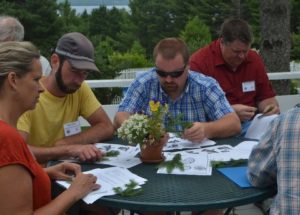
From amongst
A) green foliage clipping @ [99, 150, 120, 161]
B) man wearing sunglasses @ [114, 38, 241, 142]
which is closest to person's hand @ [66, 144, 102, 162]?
green foliage clipping @ [99, 150, 120, 161]

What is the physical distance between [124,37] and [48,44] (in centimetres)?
2042

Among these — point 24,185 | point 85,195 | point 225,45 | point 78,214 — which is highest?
point 225,45

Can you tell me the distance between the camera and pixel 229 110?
3.02 meters

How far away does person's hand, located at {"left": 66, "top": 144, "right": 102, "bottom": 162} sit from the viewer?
95.6 inches

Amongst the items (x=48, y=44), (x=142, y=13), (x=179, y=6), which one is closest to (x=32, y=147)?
(x=48, y=44)

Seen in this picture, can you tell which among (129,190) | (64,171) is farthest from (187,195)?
(64,171)

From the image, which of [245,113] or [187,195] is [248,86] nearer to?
[245,113]

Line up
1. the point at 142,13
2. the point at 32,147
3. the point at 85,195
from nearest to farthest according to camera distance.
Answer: the point at 85,195, the point at 32,147, the point at 142,13

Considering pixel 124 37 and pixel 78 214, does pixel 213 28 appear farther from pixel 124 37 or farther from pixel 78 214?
pixel 78 214

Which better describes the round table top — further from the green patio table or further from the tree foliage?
the tree foliage

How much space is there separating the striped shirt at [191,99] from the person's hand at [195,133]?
36 cm

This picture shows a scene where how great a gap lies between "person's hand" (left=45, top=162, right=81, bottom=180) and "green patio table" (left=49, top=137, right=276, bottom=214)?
0.29 metres

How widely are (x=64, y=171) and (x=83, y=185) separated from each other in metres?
0.30

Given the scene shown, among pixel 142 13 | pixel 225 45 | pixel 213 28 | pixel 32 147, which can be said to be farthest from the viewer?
pixel 142 13
